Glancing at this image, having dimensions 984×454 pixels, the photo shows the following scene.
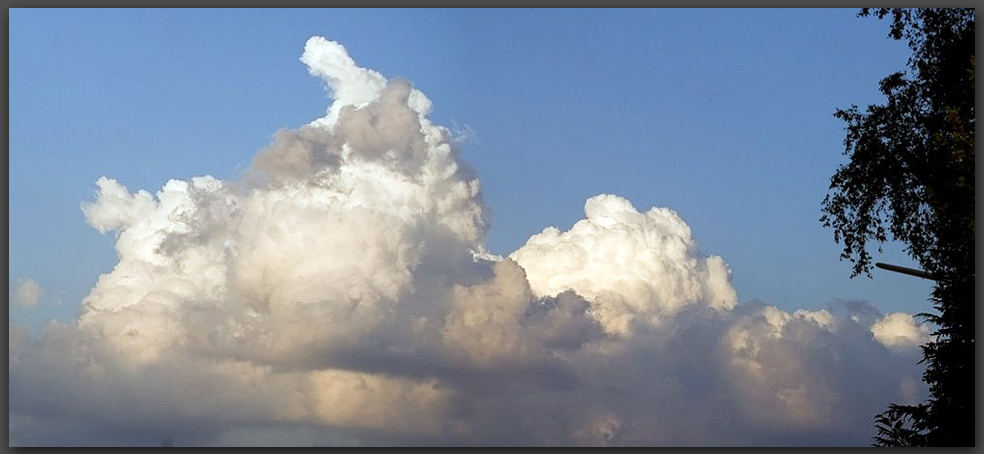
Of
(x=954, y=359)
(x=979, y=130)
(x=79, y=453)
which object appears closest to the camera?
(x=79, y=453)

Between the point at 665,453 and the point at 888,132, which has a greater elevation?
the point at 888,132

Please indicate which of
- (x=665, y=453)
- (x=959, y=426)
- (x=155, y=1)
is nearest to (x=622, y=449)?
(x=665, y=453)

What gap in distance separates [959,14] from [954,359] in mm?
4766

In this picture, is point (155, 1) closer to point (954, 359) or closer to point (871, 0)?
point (871, 0)

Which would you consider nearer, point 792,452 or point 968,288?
point 792,452

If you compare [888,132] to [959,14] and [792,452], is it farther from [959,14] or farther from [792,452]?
[792,452]

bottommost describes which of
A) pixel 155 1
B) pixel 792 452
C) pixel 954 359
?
pixel 792 452

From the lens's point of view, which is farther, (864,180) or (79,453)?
(864,180)

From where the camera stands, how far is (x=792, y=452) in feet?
57.7

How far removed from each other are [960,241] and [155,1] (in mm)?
10486

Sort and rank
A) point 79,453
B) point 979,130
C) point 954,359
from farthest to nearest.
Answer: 1. point 954,359
2. point 979,130
3. point 79,453

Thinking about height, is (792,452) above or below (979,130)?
below

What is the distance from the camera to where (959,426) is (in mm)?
19656

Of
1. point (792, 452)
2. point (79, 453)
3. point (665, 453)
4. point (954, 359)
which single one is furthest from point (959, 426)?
point (79, 453)
